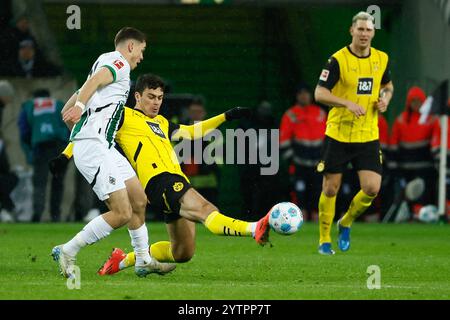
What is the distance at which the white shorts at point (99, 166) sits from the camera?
9969 millimetres

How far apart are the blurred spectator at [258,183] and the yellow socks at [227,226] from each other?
395 inches

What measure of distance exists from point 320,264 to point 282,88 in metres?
10.8

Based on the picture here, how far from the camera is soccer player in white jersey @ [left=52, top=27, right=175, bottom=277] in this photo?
32.7 feet

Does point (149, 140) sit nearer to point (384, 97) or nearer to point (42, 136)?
point (384, 97)

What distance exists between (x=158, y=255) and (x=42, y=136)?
29.3ft

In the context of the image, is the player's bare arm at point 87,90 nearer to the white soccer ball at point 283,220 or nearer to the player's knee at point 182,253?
the player's knee at point 182,253

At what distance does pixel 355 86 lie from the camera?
13086 millimetres

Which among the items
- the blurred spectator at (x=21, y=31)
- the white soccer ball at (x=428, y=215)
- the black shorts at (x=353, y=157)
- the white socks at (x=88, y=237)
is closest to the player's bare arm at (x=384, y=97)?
the black shorts at (x=353, y=157)

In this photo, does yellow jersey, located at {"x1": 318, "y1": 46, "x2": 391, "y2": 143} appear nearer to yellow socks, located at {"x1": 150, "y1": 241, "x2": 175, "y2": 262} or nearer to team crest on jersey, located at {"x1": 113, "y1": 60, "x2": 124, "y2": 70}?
yellow socks, located at {"x1": 150, "y1": 241, "x2": 175, "y2": 262}

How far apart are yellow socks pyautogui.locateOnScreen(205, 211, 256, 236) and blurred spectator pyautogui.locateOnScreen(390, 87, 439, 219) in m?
11.0

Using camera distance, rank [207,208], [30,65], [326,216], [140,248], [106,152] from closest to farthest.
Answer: [207,208], [106,152], [140,248], [326,216], [30,65]

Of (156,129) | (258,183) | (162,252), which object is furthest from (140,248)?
(258,183)
